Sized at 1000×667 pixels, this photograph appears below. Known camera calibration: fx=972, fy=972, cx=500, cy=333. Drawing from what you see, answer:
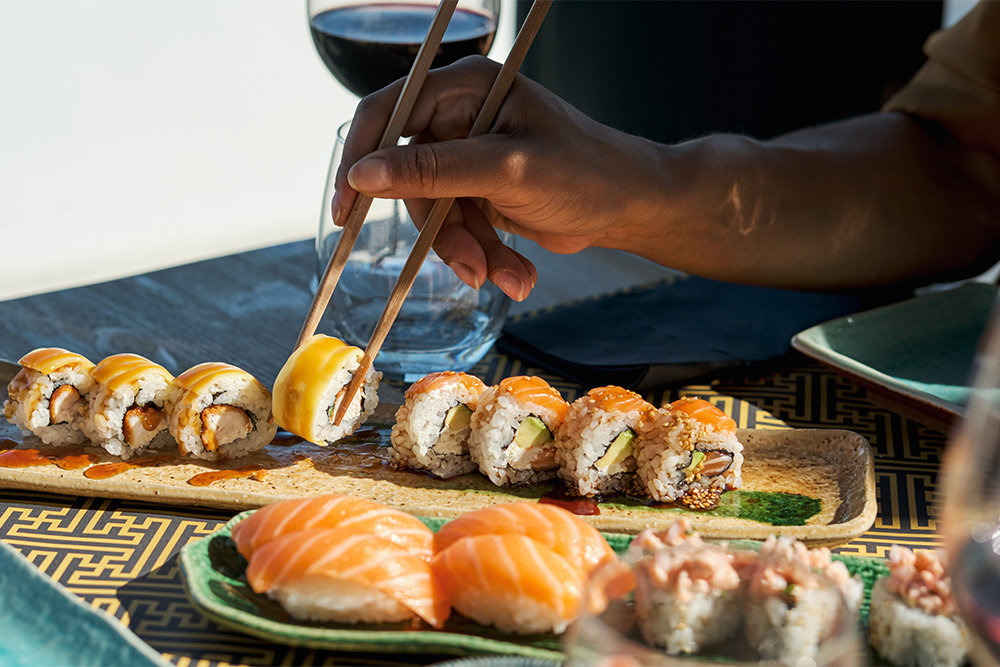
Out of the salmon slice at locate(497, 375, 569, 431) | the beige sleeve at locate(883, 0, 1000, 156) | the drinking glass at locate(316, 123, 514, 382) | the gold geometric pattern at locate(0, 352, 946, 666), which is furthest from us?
the beige sleeve at locate(883, 0, 1000, 156)

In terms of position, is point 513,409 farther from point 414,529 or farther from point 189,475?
point 189,475

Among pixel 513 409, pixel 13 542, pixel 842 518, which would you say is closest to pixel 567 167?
pixel 513 409

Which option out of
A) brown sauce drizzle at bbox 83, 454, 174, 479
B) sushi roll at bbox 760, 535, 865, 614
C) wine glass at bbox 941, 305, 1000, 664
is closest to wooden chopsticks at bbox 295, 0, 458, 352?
brown sauce drizzle at bbox 83, 454, 174, 479

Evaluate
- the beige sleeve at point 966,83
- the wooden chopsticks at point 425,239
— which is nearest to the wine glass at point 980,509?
the wooden chopsticks at point 425,239

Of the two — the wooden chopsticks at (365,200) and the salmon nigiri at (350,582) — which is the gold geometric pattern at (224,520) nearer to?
the salmon nigiri at (350,582)

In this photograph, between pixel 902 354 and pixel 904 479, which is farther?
pixel 902 354

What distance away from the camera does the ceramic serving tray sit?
1.17 m

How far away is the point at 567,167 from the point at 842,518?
60 cm

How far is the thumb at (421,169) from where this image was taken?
1227mm

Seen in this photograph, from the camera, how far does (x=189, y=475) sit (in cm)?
126

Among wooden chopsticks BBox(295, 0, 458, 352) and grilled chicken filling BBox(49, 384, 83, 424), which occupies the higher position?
wooden chopsticks BBox(295, 0, 458, 352)

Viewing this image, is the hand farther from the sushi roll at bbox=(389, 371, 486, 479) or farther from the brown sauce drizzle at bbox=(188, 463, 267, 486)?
the brown sauce drizzle at bbox=(188, 463, 267, 486)

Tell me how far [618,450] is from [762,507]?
0.63 ft

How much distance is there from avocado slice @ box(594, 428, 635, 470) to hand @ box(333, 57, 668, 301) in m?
0.37
